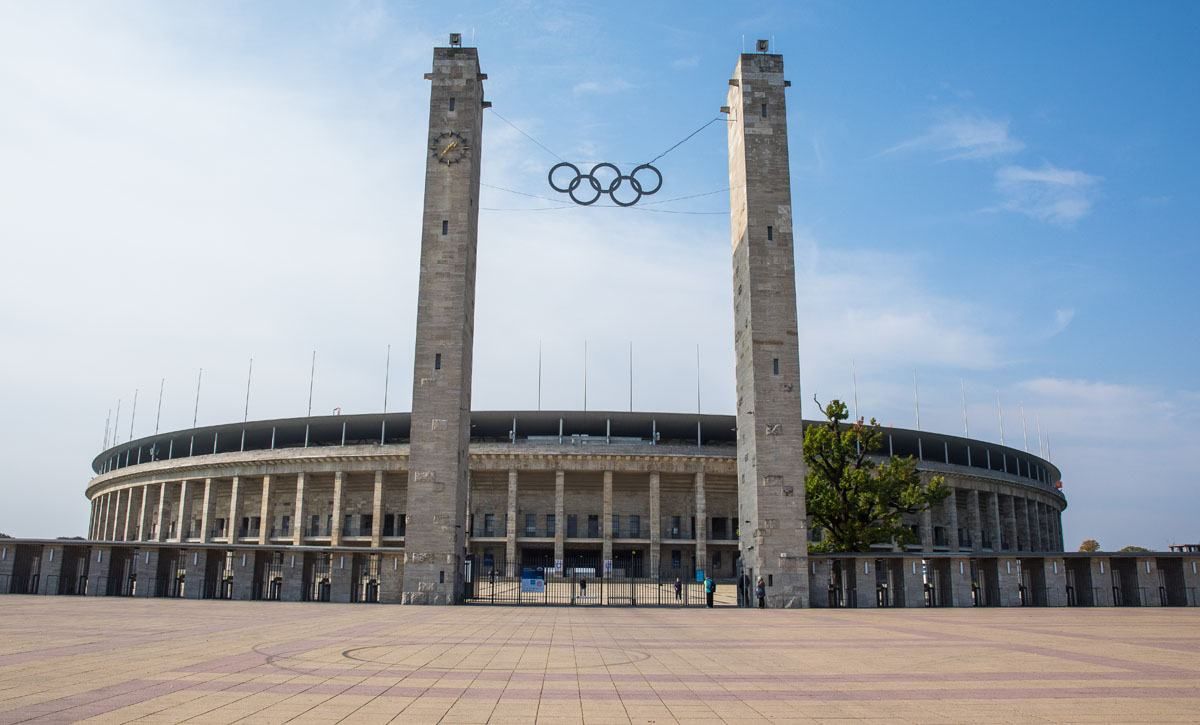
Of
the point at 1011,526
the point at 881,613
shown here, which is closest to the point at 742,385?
the point at 881,613

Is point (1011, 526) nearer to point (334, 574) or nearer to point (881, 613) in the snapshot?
point (881, 613)

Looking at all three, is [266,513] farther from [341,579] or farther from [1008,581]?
[1008,581]

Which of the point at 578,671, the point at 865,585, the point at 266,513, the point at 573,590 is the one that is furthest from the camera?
the point at 266,513

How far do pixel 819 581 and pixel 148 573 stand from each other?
2738 centimetres

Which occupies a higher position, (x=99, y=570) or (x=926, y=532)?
(x=926, y=532)

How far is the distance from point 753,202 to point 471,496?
41.6 metres

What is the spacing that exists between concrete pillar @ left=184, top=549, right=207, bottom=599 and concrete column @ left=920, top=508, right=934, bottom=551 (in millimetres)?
57465

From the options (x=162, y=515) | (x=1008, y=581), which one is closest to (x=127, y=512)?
(x=162, y=515)

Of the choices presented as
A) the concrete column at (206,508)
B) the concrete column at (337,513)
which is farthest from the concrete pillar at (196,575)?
the concrete column at (206,508)

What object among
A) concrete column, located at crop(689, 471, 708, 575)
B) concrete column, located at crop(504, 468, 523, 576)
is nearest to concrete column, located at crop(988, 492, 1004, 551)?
concrete column, located at crop(689, 471, 708, 575)

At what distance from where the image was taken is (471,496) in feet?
235

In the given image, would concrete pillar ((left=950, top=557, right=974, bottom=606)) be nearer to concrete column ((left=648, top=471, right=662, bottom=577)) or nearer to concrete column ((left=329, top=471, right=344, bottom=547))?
concrete column ((left=648, top=471, right=662, bottom=577))

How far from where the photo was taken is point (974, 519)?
7756cm

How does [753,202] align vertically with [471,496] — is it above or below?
above
